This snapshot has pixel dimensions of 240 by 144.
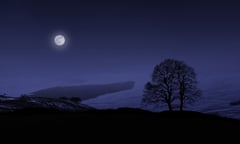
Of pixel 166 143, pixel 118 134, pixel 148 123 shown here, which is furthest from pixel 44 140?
pixel 148 123

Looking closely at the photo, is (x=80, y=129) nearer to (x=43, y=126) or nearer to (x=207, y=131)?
(x=43, y=126)

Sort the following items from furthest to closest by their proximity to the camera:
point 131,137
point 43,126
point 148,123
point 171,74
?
point 171,74 → point 148,123 → point 43,126 → point 131,137

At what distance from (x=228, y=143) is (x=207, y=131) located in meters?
3.45


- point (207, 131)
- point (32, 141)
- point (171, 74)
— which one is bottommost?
point (32, 141)

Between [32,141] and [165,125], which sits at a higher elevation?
[165,125]

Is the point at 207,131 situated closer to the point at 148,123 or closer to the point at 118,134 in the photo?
the point at 148,123

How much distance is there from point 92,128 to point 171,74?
40.3m

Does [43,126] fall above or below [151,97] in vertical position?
below

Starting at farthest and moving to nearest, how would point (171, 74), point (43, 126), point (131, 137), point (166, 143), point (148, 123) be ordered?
point (171, 74) < point (148, 123) < point (43, 126) < point (131, 137) < point (166, 143)

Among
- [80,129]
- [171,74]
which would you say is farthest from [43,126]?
[171,74]

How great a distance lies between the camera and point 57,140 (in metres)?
14.9

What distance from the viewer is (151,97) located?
58.2 m

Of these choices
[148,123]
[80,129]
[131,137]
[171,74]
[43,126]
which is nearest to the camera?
→ [131,137]

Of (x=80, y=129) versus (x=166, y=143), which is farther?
(x=80, y=129)
